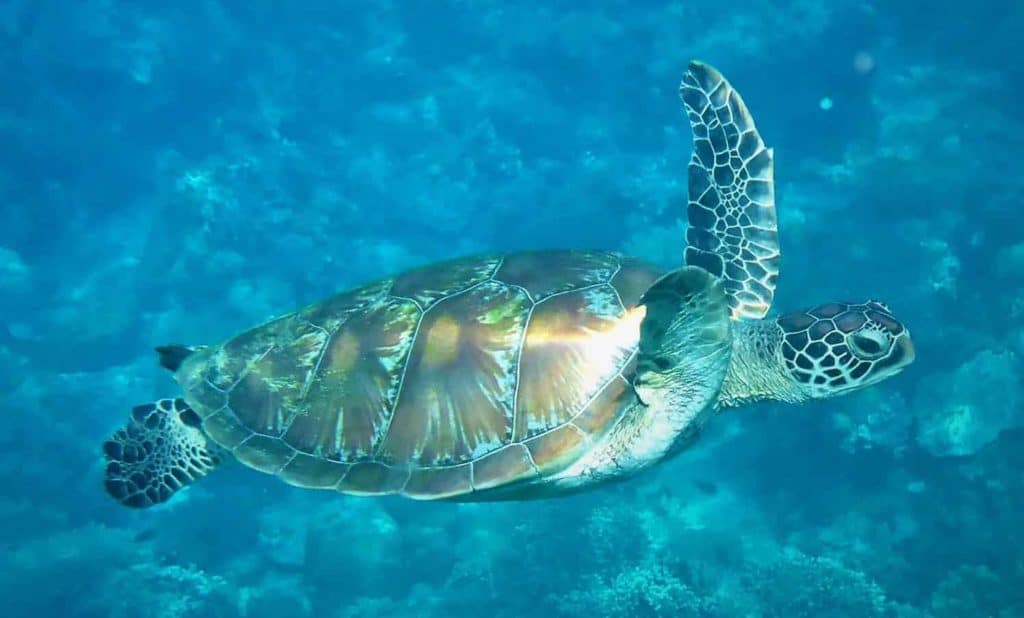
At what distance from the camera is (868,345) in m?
3.35

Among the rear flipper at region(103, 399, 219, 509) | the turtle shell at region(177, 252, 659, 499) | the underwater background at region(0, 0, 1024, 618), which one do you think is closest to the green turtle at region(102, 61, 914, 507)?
the turtle shell at region(177, 252, 659, 499)

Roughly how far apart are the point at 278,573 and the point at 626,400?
732 cm

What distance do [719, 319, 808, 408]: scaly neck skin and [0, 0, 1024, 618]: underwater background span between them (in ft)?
16.0

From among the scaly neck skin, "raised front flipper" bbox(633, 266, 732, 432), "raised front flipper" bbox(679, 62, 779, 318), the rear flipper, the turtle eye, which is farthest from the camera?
the rear flipper

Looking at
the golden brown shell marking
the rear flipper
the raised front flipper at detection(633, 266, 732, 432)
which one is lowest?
the raised front flipper at detection(633, 266, 732, 432)

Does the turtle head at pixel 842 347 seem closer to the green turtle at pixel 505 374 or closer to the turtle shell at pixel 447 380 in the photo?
the green turtle at pixel 505 374

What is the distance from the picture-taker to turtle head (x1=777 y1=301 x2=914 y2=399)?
3326mm

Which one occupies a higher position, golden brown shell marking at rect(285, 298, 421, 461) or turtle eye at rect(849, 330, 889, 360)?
golden brown shell marking at rect(285, 298, 421, 461)

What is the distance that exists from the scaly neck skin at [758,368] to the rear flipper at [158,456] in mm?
3685

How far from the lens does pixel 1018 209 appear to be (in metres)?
10.7

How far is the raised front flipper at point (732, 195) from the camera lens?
438 cm

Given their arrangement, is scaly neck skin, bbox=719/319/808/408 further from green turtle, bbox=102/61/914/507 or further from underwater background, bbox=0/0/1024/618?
underwater background, bbox=0/0/1024/618

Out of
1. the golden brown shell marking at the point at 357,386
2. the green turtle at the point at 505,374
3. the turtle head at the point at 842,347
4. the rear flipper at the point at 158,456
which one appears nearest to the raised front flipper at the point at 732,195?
the green turtle at the point at 505,374

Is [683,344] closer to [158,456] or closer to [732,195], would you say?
[732,195]
